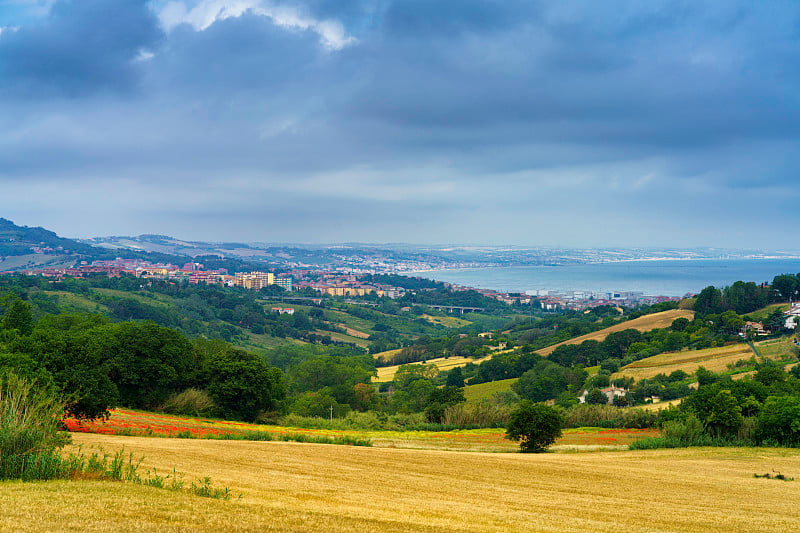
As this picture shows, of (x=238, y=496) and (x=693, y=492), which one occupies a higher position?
(x=238, y=496)

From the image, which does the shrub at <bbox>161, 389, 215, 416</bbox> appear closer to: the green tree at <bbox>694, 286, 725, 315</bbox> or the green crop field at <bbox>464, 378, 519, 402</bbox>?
the green crop field at <bbox>464, 378, 519, 402</bbox>

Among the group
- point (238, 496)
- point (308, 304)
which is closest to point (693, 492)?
point (238, 496)

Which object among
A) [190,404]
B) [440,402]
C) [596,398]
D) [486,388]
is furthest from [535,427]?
[486,388]

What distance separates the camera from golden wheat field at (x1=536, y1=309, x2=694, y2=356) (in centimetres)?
8644

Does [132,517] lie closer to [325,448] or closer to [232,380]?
[325,448]

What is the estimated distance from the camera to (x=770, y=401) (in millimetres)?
29500

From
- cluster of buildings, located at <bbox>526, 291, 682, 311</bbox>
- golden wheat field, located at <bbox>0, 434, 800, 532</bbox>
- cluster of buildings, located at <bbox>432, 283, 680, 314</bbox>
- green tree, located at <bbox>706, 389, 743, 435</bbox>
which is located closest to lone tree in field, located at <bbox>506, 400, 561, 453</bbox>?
golden wheat field, located at <bbox>0, 434, 800, 532</bbox>

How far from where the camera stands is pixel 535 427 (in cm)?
2741

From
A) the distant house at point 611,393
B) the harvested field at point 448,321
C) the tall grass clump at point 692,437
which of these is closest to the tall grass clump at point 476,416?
the tall grass clump at point 692,437

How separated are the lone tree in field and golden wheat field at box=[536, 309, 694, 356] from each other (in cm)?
5630

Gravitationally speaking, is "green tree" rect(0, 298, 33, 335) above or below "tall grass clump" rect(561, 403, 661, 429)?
above

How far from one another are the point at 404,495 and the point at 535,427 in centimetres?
1712

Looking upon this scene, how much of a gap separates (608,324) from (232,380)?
82240 mm

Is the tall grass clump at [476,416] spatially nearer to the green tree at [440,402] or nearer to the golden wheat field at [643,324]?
the green tree at [440,402]
